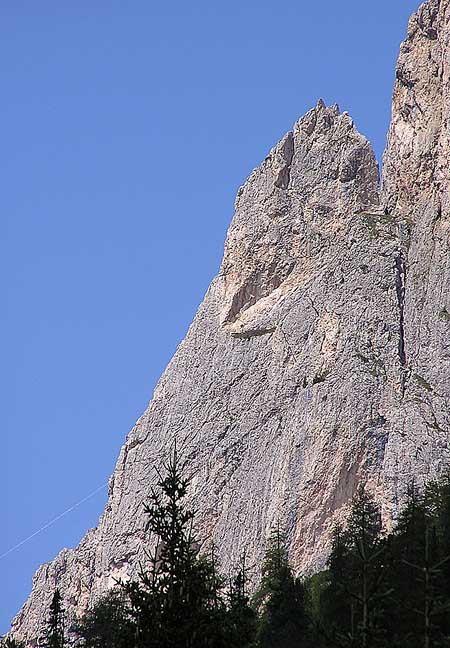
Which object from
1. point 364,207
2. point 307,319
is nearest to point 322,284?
point 307,319

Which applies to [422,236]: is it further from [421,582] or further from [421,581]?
[421,581]

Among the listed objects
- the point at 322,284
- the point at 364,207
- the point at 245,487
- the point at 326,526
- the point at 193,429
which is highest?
the point at 364,207

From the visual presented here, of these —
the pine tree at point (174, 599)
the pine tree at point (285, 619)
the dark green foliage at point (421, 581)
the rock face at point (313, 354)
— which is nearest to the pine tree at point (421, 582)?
the dark green foliage at point (421, 581)

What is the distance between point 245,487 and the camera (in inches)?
4934

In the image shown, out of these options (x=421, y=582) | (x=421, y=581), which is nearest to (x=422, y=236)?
(x=421, y=582)

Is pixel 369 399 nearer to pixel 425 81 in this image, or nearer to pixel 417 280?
pixel 417 280

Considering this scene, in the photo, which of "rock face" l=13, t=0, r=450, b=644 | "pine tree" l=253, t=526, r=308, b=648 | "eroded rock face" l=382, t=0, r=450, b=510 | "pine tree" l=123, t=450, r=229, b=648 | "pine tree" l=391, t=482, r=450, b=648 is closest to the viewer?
"pine tree" l=123, t=450, r=229, b=648

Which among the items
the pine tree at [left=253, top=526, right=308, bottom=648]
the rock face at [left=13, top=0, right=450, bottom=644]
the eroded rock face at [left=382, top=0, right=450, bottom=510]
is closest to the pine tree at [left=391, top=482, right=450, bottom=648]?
the pine tree at [left=253, top=526, right=308, bottom=648]

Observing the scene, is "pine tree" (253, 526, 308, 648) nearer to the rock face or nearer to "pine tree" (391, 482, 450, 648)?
"pine tree" (391, 482, 450, 648)

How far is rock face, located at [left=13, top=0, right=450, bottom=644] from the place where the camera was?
119 metres

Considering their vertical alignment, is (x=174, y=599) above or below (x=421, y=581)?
below

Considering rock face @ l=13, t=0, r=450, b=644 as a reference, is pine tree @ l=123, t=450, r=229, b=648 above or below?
below

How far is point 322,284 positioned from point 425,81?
25670 mm

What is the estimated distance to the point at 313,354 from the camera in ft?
422
